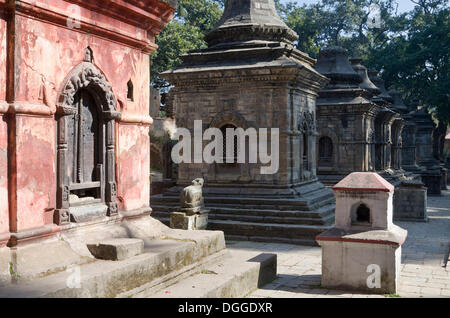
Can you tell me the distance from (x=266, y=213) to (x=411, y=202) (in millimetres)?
7229

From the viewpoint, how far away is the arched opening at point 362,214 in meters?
8.24

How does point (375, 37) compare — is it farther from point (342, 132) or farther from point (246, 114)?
point (246, 114)

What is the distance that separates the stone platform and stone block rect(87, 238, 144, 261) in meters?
0.01

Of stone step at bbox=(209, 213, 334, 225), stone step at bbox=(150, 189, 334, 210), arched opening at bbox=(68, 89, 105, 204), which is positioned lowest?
stone step at bbox=(209, 213, 334, 225)

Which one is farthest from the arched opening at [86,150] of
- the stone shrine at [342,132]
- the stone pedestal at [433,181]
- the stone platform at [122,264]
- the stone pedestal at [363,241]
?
the stone pedestal at [433,181]

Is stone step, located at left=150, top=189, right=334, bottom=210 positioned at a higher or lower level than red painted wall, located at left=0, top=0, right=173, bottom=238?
lower

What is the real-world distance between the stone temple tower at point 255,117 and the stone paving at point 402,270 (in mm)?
1017

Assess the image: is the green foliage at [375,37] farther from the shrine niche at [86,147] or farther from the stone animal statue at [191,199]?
the shrine niche at [86,147]

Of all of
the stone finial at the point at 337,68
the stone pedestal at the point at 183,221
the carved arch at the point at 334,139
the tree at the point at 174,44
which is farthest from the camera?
the tree at the point at 174,44

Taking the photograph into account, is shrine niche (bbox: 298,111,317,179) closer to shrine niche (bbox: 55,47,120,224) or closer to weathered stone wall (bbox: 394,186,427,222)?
weathered stone wall (bbox: 394,186,427,222)

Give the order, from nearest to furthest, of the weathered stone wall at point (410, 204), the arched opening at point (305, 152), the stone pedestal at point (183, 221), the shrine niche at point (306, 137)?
the stone pedestal at point (183, 221) < the shrine niche at point (306, 137) < the arched opening at point (305, 152) < the weathered stone wall at point (410, 204)

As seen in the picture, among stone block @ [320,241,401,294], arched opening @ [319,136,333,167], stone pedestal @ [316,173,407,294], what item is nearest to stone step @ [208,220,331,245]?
stone pedestal @ [316,173,407,294]

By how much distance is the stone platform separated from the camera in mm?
4723
